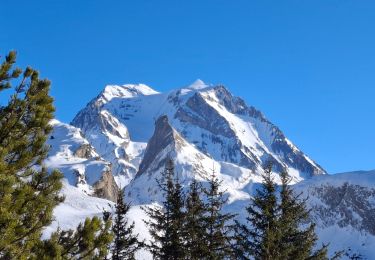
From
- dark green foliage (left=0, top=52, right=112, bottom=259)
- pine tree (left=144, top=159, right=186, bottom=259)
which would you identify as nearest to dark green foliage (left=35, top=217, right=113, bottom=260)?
dark green foliage (left=0, top=52, right=112, bottom=259)

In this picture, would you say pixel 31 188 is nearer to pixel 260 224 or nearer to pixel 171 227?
pixel 260 224

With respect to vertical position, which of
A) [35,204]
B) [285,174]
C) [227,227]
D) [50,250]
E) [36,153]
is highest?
[285,174]

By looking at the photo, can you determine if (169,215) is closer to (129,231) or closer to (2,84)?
(129,231)

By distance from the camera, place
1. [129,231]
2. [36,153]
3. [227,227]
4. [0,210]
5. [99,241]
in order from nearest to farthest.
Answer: [0,210]
[99,241]
[36,153]
[227,227]
[129,231]

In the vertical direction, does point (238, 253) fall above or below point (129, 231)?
below

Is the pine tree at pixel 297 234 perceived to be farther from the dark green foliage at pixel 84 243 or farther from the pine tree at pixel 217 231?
the dark green foliage at pixel 84 243

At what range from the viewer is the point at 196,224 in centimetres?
2466

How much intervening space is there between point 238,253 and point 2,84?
46.3 ft

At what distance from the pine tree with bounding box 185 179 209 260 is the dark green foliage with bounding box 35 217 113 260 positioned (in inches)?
512

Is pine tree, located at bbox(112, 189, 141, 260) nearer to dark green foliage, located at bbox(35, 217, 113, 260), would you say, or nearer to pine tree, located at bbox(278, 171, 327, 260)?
pine tree, located at bbox(278, 171, 327, 260)

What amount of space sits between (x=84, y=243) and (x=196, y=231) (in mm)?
14385

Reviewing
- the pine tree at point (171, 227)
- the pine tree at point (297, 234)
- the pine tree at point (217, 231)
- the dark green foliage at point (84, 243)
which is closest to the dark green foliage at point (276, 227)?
the pine tree at point (297, 234)

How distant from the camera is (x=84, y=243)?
10.2 m

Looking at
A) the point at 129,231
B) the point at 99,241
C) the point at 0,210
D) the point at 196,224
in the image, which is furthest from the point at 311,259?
the point at 0,210
